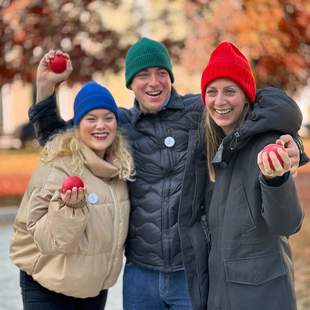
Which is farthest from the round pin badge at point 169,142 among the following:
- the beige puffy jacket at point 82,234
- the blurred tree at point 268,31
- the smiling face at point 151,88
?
the blurred tree at point 268,31

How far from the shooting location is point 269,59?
11.3 m

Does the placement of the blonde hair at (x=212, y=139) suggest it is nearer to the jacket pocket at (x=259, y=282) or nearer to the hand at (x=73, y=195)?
the jacket pocket at (x=259, y=282)

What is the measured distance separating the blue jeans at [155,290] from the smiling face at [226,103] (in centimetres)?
88

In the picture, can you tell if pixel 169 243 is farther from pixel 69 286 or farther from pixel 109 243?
pixel 69 286

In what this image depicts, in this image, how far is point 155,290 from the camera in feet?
11.1

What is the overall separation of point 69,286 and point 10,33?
9226 mm

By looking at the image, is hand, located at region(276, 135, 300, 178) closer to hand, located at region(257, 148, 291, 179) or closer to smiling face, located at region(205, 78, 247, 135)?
hand, located at region(257, 148, 291, 179)

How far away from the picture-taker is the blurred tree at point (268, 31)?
10422mm

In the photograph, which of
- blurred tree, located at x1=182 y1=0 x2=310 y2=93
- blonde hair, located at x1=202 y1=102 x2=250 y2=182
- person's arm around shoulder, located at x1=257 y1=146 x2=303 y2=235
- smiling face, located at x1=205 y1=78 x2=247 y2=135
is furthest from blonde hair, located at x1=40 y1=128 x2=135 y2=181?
blurred tree, located at x1=182 y1=0 x2=310 y2=93

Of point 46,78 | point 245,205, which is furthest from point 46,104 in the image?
point 245,205

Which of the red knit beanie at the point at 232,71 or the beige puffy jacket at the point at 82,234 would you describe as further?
the beige puffy jacket at the point at 82,234

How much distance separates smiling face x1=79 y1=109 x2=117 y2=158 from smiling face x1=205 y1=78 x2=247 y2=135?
738mm

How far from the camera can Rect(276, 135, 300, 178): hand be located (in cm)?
252

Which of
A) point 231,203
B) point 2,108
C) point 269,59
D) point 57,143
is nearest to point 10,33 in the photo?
point 269,59
